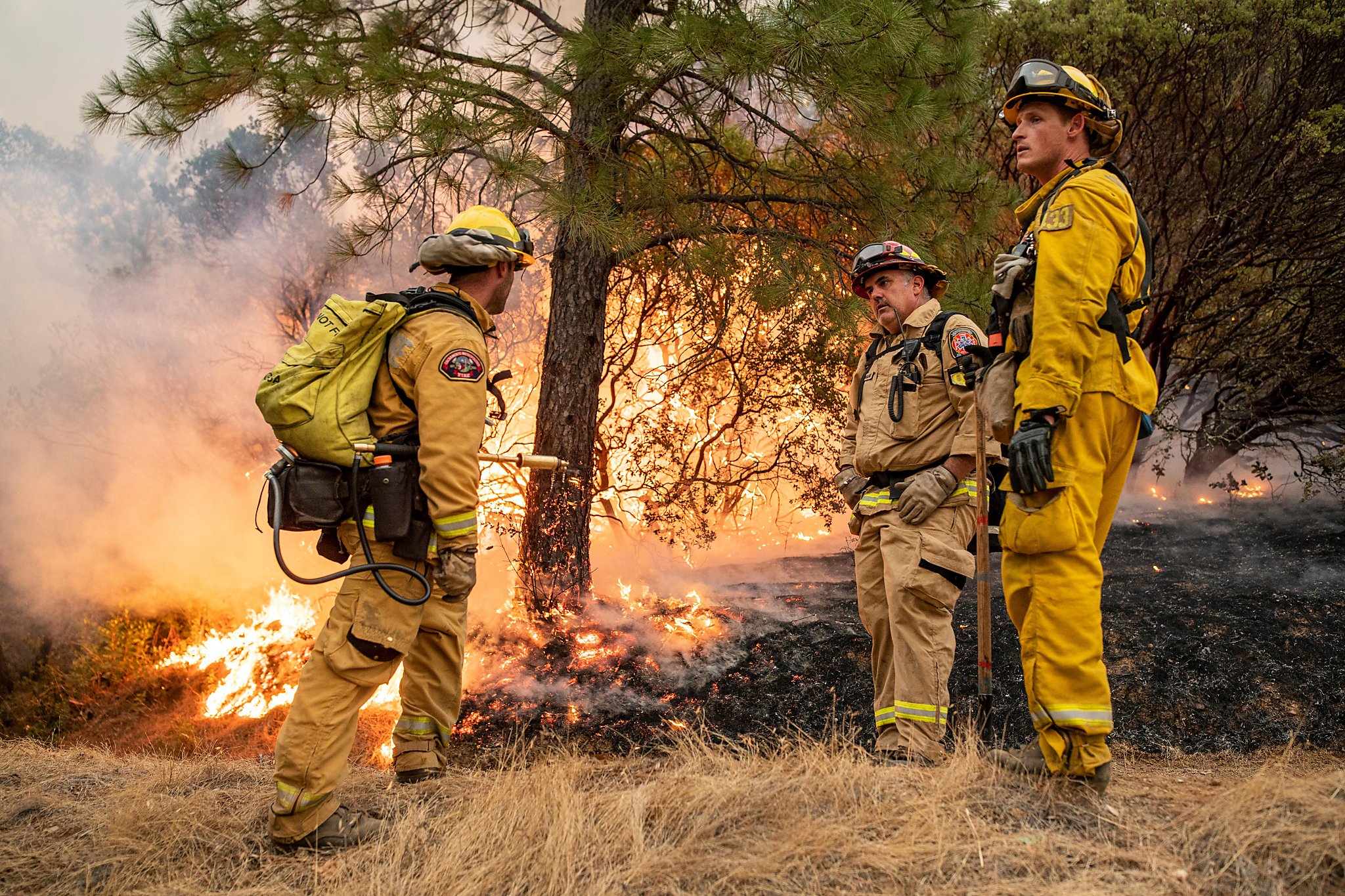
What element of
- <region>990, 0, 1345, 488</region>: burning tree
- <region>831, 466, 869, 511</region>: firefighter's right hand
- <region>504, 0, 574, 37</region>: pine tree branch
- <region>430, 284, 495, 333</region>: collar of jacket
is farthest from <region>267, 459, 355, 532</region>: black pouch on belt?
<region>990, 0, 1345, 488</region>: burning tree

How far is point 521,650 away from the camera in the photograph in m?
5.71

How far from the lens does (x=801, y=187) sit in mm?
6199

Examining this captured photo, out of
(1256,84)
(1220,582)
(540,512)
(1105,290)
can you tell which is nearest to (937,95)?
(1105,290)

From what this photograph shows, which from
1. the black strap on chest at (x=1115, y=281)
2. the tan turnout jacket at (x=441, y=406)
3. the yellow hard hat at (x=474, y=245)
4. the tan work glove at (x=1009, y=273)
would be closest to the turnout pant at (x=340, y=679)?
the tan turnout jacket at (x=441, y=406)

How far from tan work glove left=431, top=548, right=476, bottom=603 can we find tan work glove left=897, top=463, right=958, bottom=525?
1.67m

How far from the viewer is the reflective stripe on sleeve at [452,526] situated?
272 cm

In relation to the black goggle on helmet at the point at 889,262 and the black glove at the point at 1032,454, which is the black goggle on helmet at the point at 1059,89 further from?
the black glove at the point at 1032,454

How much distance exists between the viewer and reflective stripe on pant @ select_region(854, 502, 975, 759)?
3.24m

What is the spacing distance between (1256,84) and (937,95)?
6421 mm

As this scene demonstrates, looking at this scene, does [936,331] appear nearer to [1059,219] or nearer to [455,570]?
Answer: [1059,219]

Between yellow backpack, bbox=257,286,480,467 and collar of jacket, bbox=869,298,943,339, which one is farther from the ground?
collar of jacket, bbox=869,298,943,339

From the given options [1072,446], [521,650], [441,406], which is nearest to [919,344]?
[1072,446]

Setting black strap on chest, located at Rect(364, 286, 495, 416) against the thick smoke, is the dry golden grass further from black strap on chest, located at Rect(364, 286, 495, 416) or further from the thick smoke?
the thick smoke

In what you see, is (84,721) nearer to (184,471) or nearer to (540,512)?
(184,471)
